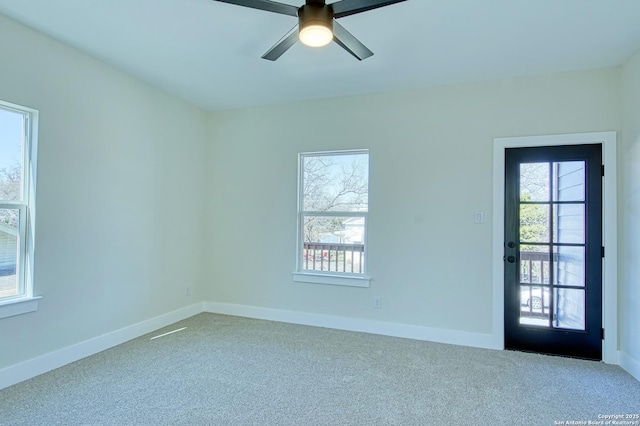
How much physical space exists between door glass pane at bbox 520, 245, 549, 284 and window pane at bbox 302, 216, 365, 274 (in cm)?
A: 161

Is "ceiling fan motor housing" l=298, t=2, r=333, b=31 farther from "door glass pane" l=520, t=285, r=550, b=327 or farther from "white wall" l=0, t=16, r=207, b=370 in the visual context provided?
"door glass pane" l=520, t=285, r=550, b=327

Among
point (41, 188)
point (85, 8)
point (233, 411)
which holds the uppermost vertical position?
point (85, 8)

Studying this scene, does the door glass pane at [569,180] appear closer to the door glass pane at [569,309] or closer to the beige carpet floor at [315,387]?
the door glass pane at [569,309]

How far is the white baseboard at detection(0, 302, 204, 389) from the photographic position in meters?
2.59

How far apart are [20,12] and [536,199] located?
14.7ft

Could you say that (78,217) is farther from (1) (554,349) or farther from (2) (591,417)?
(1) (554,349)

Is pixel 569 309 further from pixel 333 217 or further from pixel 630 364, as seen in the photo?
pixel 333 217

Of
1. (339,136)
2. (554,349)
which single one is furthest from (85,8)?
(554,349)

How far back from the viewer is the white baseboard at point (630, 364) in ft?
9.18

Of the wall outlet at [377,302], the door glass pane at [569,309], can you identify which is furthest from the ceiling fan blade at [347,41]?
the door glass pane at [569,309]

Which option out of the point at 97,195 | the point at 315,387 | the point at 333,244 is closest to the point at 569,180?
the point at 333,244

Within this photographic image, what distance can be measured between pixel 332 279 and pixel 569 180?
2.57 m

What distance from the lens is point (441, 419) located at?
2.20 meters

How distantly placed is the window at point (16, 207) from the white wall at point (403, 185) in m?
2.13
